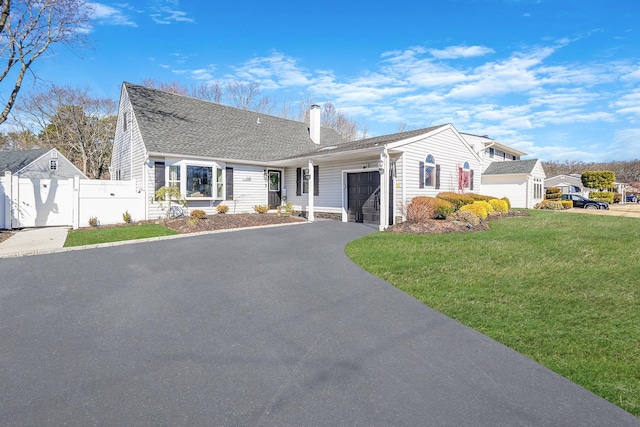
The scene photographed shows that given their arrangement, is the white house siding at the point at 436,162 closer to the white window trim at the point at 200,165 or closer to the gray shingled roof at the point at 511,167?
the white window trim at the point at 200,165

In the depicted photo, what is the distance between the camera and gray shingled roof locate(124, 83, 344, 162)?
48.0 feet

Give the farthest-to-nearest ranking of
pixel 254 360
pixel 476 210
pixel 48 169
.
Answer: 1. pixel 48 169
2. pixel 476 210
3. pixel 254 360

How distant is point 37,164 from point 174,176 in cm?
1933

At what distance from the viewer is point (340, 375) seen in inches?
116

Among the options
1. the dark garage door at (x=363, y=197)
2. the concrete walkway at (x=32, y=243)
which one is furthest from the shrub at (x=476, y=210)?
the concrete walkway at (x=32, y=243)

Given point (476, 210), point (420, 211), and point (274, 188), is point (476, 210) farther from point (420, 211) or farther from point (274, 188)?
point (274, 188)

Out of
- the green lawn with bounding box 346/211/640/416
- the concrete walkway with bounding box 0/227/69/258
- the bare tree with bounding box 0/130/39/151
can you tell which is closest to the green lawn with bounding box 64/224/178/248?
the concrete walkway with bounding box 0/227/69/258

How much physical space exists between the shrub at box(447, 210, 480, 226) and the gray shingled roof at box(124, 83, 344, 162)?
31.4 ft

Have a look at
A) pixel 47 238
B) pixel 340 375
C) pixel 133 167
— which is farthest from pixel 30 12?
pixel 340 375

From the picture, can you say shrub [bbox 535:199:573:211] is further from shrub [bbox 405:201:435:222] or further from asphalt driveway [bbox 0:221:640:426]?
asphalt driveway [bbox 0:221:640:426]

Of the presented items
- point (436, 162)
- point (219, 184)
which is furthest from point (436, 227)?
point (219, 184)

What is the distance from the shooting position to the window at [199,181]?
14345mm

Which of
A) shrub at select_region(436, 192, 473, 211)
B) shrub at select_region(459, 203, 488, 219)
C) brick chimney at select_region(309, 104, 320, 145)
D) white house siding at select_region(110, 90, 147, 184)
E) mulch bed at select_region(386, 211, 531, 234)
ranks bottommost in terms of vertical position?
mulch bed at select_region(386, 211, 531, 234)

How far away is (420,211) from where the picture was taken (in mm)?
11172
